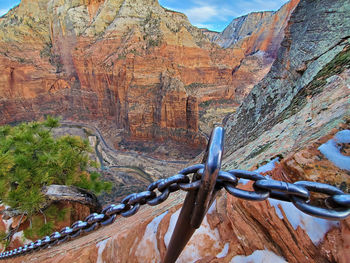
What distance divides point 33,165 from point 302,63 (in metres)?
7.47

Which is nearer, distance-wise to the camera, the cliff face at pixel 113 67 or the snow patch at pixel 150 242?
the snow patch at pixel 150 242

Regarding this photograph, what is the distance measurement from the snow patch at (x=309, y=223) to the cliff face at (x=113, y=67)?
2004 centimetres

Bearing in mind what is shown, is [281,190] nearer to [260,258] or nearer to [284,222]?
[284,222]

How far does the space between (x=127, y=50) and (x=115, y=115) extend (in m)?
10.0

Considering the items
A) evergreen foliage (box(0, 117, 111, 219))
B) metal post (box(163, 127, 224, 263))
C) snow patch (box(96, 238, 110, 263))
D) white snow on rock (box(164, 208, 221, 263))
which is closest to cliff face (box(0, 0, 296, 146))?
evergreen foliage (box(0, 117, 111, 219))

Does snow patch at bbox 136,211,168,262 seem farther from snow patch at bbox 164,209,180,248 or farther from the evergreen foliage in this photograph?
the evergreen foliage

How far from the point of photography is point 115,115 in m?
29.3

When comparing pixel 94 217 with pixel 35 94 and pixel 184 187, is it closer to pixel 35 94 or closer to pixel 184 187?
pixel 184 187

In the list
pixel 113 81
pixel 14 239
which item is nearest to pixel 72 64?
pixel 113 81

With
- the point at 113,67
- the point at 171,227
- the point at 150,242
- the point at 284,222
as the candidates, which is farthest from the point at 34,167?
the point at 113,67

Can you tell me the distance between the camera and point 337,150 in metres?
1.19

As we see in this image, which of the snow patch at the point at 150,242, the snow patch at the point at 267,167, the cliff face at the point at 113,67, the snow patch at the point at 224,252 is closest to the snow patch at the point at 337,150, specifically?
the snow patch at the point at 267,167

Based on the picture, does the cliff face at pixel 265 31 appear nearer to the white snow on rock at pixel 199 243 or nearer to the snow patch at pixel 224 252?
the white snow on rock at pixel 199 243

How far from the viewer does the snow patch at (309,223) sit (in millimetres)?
1039
